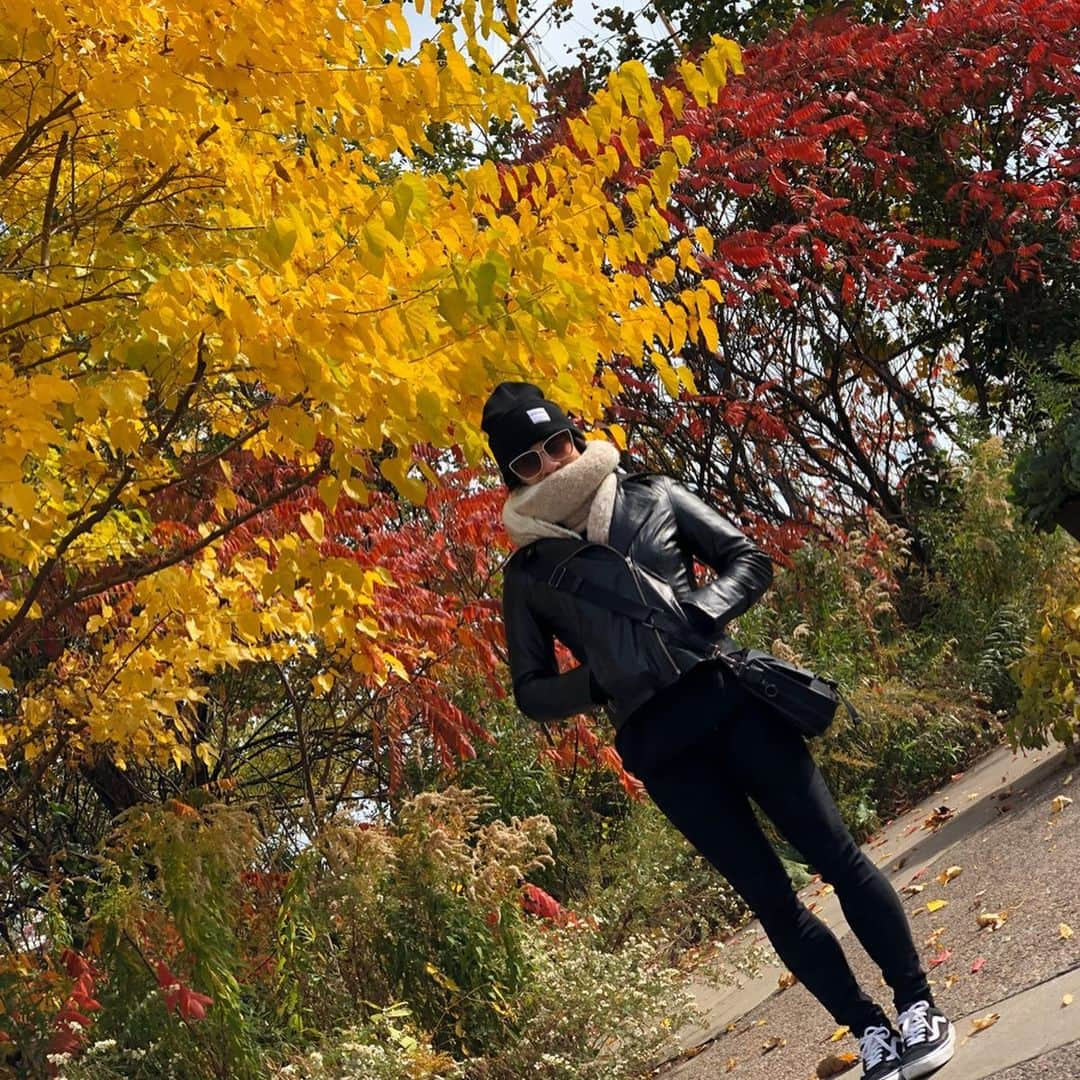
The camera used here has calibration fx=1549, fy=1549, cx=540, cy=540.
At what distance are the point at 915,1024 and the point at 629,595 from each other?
3.75 feet

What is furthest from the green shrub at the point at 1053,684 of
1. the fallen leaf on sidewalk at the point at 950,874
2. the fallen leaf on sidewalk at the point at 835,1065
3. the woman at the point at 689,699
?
the woman at the point at 689,699

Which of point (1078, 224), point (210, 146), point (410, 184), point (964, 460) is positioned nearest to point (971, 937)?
point (410, 184)

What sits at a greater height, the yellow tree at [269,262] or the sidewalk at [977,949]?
the yellow tree at [269,262]

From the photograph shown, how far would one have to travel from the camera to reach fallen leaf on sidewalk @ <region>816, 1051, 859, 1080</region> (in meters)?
3.95

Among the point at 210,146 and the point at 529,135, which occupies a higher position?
the point at 529,135

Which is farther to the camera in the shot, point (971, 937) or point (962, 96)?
point (962, 96)

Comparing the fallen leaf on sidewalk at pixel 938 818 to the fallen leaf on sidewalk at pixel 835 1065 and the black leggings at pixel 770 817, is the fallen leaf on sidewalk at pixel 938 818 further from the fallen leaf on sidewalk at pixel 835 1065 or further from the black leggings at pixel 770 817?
the black leggings at pixel 770 817

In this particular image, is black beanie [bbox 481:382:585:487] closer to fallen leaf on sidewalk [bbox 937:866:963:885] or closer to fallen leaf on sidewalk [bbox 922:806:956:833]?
fallen leaf on sidewalk [bbox 937:866:963:885]

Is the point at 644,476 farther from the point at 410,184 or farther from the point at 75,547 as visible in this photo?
the point at 75,547

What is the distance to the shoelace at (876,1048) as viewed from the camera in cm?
344

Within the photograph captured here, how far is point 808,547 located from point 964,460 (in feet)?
5.06

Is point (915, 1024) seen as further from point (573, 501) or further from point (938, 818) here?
point (938, 818)

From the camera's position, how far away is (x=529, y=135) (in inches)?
405

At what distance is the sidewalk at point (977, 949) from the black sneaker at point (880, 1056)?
0.10 m
